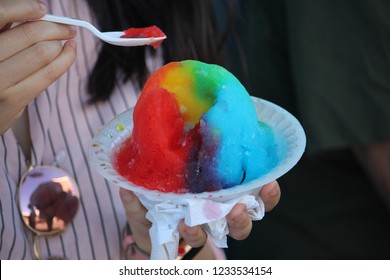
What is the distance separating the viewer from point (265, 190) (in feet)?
3.61

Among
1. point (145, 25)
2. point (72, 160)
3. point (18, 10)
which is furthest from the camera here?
point (145, 25)

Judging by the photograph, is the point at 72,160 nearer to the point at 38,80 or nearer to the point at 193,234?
the point at 38,80

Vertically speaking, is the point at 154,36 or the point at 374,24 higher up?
the point at 154,36

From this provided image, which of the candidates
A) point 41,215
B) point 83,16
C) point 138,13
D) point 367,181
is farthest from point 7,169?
point 367,181

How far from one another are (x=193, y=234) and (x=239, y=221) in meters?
0.09

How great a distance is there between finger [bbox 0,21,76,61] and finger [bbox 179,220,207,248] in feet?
1.43

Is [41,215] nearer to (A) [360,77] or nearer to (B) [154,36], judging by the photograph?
(B) [154,36]

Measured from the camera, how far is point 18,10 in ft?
3.34

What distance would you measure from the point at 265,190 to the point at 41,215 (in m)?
0.56

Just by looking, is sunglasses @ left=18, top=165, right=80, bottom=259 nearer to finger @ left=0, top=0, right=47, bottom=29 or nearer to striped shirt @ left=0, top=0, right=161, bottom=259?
striped shirt @ left=0, top=0, right=161, bottom=259

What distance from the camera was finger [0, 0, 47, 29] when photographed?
1.01 metres

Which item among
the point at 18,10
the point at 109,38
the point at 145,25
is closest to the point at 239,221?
the point at 109,38

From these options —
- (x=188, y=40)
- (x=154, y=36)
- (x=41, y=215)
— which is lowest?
(x=41, y=215)

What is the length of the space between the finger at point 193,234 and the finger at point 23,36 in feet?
1.43
